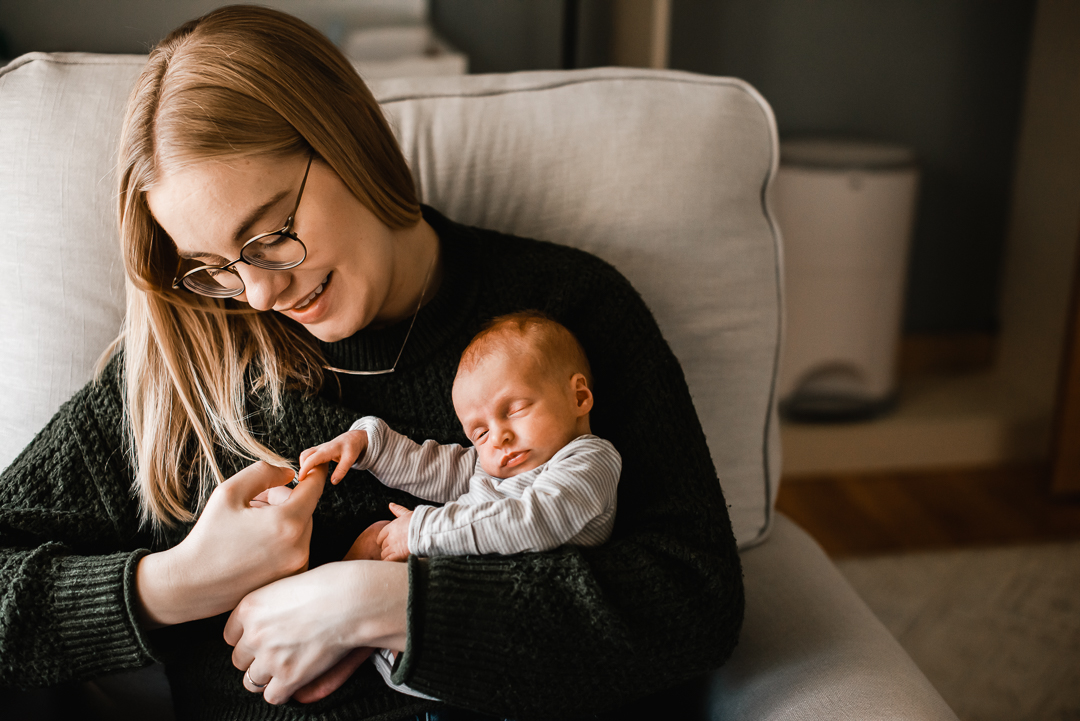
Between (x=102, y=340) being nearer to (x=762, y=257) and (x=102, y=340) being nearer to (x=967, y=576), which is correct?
(x=762, y=257)

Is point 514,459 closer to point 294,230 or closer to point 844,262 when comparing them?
point 294,230

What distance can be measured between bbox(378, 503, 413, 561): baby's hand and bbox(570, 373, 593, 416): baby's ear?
0.23m

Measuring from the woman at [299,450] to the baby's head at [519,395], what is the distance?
9cm

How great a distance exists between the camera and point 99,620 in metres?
0.90

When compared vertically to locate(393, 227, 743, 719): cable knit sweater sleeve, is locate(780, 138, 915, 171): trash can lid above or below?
above

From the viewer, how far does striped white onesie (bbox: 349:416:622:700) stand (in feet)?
2.91

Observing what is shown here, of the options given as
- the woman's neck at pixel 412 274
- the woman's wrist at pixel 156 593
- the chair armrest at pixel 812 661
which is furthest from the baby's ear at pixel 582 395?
the woman's wrist at pixel 156 593

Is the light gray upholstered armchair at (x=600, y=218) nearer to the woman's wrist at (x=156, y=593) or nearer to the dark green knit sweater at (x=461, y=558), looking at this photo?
the dark green knit sweater at (x=461, y=558)

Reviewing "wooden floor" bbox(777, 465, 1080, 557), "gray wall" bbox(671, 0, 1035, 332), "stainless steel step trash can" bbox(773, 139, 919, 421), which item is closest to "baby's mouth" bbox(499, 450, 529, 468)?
"wooden floor" bbox(777, 465, 1080, 557)

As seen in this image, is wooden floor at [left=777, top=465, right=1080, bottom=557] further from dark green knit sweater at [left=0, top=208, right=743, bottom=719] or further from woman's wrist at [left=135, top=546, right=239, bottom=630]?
woman's wrist at [left=135, top=546, right=239, bottom=630]

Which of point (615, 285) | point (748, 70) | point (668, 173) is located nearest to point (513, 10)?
point (748, 70)

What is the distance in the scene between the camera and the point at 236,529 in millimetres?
896

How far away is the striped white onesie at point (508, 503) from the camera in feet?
2.91

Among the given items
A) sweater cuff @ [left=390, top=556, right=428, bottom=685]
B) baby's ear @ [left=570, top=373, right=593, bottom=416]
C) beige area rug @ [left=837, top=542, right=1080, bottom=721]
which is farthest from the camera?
beige area rug @ [left=837, top=542, right=1080, bottom=721]
